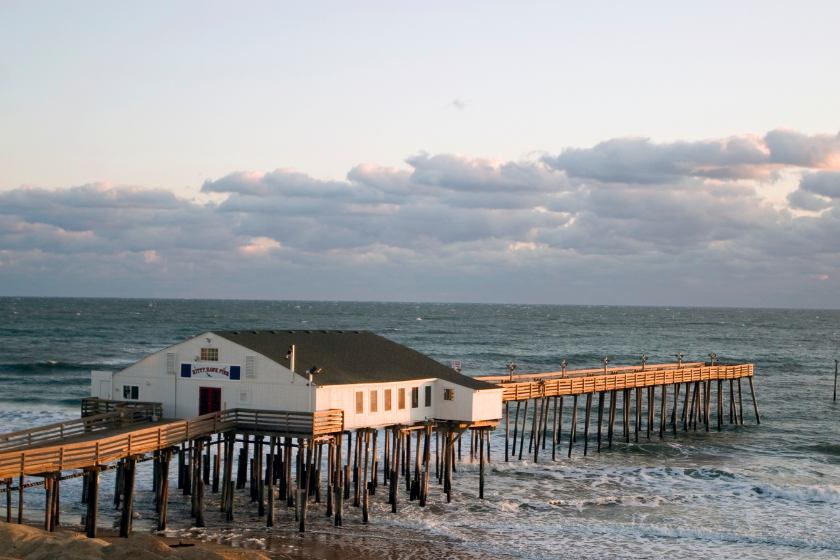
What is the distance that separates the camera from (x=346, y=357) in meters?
39.5

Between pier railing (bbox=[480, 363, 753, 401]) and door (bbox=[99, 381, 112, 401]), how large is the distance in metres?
17.7

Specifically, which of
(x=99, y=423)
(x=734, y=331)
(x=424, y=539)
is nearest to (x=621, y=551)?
(x=424, y=539)

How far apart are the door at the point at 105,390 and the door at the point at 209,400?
13.0ft

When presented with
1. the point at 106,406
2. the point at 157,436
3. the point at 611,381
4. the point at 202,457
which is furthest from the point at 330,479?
the point at 611,381

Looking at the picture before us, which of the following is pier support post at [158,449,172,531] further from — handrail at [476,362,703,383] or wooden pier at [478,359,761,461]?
handrail at [476,362,703,383]

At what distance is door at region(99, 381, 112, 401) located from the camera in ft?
123

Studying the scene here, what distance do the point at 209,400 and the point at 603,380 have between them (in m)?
24.2

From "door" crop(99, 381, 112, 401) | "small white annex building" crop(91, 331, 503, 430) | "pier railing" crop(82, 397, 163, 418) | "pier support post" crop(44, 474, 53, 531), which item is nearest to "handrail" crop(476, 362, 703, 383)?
"small white annex building" crop(91, 331, 503, 430)

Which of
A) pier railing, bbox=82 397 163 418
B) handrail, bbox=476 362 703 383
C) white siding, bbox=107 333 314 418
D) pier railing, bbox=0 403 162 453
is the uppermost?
white siding, bbox=107 333 314 418

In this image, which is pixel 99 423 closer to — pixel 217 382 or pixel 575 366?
pixel 217 382

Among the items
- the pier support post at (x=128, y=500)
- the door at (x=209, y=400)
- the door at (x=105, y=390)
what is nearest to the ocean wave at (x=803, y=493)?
the door at (x=209, y=400)

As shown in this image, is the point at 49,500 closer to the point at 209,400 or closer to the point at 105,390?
the point at 209,400

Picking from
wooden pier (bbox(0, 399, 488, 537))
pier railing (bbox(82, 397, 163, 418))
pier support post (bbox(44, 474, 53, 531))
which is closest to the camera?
pier support post (bbox(44, 474, 53, 531))

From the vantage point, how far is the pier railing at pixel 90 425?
32062 mm
